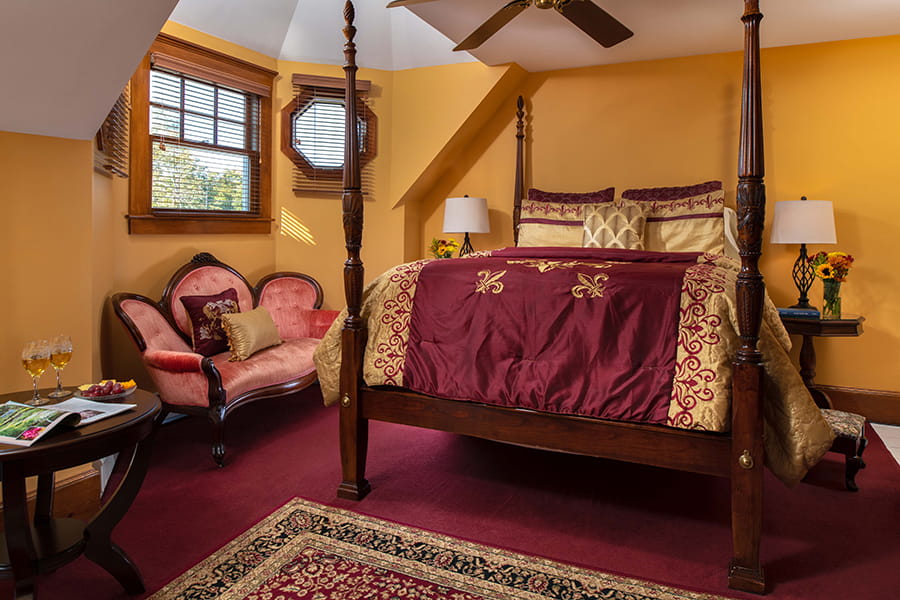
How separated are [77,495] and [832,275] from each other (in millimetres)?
3973

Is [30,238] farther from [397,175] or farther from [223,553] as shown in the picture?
[397,175]

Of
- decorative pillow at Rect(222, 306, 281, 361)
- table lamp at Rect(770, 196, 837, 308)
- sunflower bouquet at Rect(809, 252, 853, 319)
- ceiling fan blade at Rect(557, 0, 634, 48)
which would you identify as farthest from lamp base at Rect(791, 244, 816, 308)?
decorative pillow at Rect(222, 306, 281, 361)

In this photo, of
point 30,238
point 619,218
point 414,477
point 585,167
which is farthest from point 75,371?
point 585,167

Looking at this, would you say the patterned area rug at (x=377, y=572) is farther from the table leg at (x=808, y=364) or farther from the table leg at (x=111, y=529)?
the table leg at (x=808, y=364)

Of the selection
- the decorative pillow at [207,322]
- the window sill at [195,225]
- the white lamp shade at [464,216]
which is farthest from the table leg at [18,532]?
the white lamp shade at [464,216]

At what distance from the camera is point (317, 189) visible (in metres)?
4.60

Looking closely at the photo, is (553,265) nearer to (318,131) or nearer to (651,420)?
(651,420)

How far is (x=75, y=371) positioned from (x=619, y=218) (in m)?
3.12

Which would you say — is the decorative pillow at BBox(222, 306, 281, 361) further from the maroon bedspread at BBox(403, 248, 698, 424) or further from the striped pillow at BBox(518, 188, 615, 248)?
the striped pillow at BBox(518, 188, 615, 248)

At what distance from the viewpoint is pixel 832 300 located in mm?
3596

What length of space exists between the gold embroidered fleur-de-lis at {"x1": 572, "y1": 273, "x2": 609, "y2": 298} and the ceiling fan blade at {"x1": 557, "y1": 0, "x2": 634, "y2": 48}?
1.37m

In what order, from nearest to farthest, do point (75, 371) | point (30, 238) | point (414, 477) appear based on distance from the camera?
point (30, 238)
point (75, 371)
point (414, 477)

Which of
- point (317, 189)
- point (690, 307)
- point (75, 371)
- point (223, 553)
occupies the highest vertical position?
point (317, 189)

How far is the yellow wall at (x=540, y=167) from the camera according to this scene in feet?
8.36
